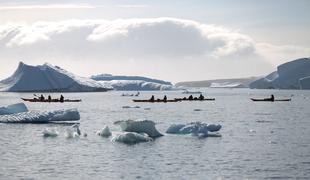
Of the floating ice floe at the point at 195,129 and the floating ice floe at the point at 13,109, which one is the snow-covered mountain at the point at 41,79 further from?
the floating ice floe at the point at 195,129

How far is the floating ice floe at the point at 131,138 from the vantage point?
97.5ft

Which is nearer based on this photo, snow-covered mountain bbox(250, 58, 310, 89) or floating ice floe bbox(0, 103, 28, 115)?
floating ice floe bbox(0, 103, 28, 115)

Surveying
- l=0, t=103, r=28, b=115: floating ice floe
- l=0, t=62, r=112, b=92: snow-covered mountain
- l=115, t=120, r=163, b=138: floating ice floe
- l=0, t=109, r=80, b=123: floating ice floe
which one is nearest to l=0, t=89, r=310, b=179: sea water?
l=115, t=120, r=163, b=138: floating ice floe

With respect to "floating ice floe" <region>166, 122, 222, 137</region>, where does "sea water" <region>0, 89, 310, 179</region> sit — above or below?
below

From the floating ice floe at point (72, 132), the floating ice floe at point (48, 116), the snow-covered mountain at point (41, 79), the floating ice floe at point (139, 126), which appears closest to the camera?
the floating ice floe at point (139, 126)

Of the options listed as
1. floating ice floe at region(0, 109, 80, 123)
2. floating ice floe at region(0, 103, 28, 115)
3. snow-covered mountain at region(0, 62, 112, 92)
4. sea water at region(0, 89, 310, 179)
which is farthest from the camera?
snow-covered mountain at region(0, 62, 112, 92)

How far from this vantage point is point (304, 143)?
3166cm

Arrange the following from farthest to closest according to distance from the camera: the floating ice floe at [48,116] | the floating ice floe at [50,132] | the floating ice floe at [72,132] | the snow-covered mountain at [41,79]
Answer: the snow-covered mountain at [41,79] < the floating ice floe at [48,116] < the floating ice floe at [50,132] < the floating ice floe at [72,132]

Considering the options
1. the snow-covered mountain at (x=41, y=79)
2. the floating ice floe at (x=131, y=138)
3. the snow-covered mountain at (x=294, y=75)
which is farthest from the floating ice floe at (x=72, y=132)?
the snow-covered mountain at (x=294, y=75)

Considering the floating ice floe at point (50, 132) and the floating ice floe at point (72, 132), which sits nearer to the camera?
the floating ice floe at point (72, 132)

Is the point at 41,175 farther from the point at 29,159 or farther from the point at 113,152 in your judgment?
the point at 113,152

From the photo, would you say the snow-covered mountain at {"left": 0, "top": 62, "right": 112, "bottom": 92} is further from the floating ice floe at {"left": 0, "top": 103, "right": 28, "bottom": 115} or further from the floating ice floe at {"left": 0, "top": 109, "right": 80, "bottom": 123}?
the floating ice floe at {"left": 0, "top": 109, "right": 80, "bottom": 123}

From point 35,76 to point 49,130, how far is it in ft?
327

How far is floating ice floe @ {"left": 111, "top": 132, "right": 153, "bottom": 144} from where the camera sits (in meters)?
29.7
